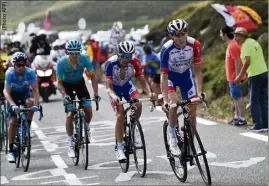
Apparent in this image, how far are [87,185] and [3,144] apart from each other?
4591mm

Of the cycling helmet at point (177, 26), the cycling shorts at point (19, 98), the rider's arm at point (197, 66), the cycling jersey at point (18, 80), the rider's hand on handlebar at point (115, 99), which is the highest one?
the cycling helmet at point (177, 26)

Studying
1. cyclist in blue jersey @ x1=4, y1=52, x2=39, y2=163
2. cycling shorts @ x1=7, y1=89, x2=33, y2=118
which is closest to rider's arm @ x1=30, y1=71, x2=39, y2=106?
cyclist in blue jersey @ x1=4, y1=52, x2=39, y2=163

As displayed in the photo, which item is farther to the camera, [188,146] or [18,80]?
[18,80]

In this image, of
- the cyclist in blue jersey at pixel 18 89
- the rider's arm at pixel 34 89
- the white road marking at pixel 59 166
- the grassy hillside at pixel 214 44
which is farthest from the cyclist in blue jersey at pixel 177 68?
the grassy hillside at pixel 214 44

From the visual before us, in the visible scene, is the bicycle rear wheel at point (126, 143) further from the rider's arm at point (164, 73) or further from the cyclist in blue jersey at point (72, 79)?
the rider's arm at point (164, 73)

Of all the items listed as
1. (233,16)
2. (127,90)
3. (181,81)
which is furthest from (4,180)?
(233,16)

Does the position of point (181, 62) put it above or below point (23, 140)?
above

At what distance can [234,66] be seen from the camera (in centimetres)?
1359

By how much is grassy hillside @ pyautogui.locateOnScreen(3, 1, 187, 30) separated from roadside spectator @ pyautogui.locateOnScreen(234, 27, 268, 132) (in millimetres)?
105461

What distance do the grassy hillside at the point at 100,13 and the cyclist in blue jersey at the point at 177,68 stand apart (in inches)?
4285

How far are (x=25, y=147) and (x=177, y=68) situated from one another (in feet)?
12.1

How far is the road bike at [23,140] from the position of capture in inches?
451

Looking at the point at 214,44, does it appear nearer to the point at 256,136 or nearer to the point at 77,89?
the point at 256,136

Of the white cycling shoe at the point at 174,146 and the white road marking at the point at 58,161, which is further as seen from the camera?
the white road marking at the point at 58,161
